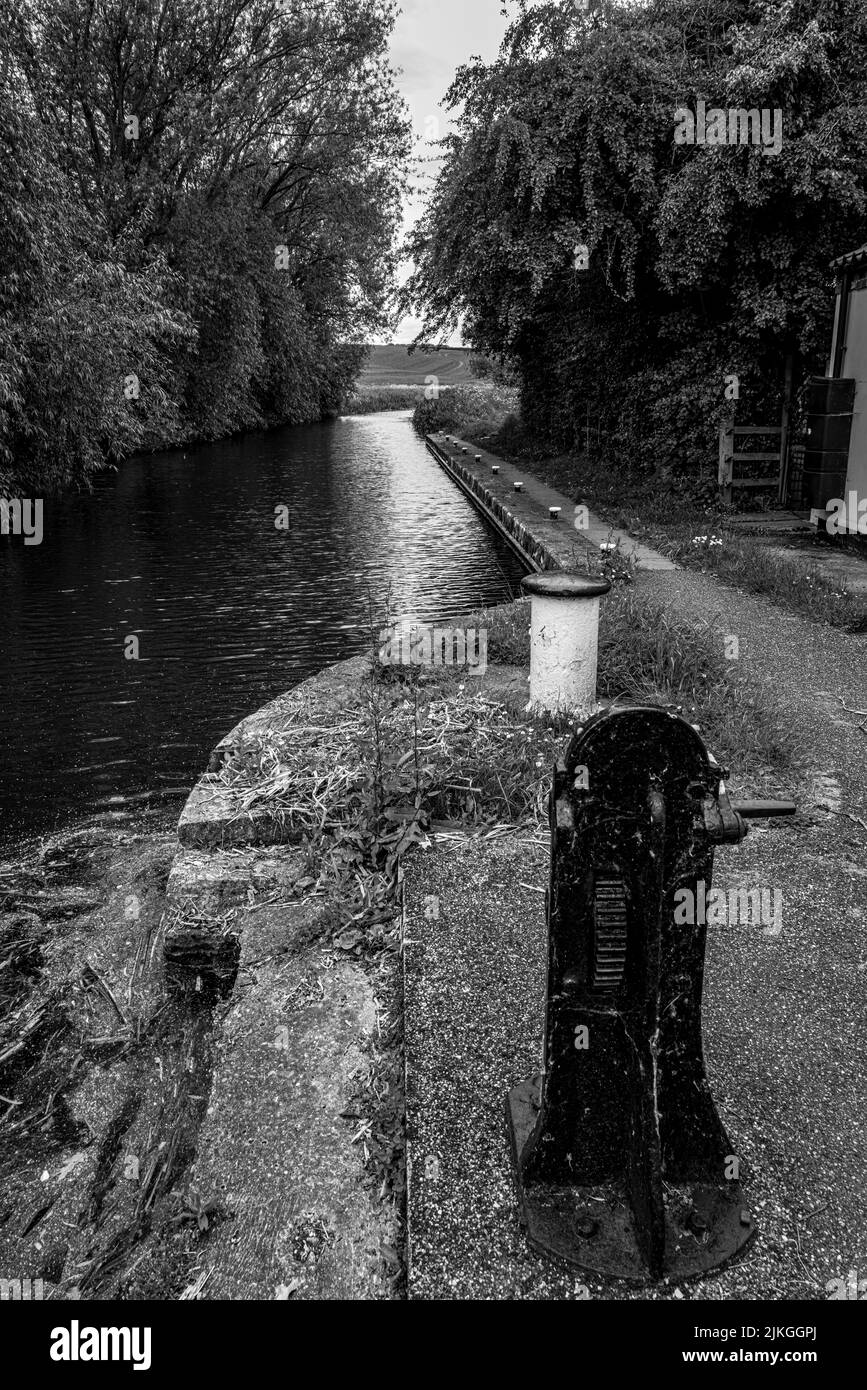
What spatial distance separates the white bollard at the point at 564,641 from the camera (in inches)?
213

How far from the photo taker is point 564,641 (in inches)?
215

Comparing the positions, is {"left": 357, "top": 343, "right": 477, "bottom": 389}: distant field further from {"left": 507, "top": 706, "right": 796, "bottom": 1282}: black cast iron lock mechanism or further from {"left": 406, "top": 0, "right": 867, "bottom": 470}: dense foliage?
{"left": 507, "top": 706, "right": 796, "bottom": 1282}: black cast iron lock mechanism

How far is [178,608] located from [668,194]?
824 cm

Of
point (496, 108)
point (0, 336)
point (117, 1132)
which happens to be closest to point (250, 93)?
point (496, 108)

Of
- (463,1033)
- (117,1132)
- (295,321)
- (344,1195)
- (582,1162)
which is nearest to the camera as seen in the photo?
(582,1162)

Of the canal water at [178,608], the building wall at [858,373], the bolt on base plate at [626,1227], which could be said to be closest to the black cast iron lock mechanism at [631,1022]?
the bolt on base plate at [626,1227]

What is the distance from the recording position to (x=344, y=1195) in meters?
2.54

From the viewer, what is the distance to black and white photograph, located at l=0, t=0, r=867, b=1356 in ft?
7.27

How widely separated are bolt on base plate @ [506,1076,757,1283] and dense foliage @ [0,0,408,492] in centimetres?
1393

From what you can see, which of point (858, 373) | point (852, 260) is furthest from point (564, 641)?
point (852, 260)

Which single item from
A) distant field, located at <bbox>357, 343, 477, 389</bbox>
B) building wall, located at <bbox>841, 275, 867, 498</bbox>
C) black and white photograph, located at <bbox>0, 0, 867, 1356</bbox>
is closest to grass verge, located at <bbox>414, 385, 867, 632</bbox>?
black and white photograph, located at <bbox>0, 0, 867, 1356</bbox>

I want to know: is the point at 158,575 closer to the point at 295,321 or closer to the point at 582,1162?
the point at 582,1162

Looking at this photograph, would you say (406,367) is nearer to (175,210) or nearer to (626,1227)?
(175,210)

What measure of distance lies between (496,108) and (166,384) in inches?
629
